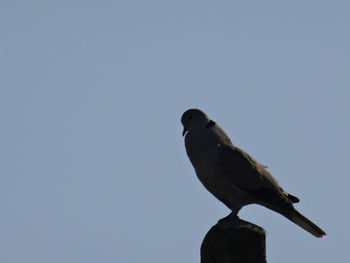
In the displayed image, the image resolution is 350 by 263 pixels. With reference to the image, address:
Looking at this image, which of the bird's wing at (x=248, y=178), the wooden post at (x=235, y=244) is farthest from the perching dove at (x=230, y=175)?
the wooden post at (x=235, y=244)

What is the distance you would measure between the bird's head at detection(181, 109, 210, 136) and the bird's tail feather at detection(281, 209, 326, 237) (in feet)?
5.07

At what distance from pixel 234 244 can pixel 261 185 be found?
10.8ft

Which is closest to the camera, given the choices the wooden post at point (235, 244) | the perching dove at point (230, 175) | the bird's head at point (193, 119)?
the wooden post at point (235, 244)

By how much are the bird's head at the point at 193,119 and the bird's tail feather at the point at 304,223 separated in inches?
60.9

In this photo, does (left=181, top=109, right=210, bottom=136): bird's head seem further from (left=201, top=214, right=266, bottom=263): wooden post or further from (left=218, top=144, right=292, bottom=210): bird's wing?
(left=201, top=214, right=266, bottom=263): wooden post

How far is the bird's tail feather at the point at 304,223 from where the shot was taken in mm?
7570

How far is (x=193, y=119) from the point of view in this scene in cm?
894

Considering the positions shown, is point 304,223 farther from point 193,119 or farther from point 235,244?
point 235,244

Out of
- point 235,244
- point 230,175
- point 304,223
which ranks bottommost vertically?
point 235,244

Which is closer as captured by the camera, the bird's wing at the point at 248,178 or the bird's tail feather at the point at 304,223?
the bird's tail feather at the point at 304,223

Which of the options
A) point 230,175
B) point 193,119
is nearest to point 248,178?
point 230,175

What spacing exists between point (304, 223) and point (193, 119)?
203 centimetres

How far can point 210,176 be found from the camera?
822 cm

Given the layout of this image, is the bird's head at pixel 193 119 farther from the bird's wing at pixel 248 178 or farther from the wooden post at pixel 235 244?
the wooden post at pixel 235 244
